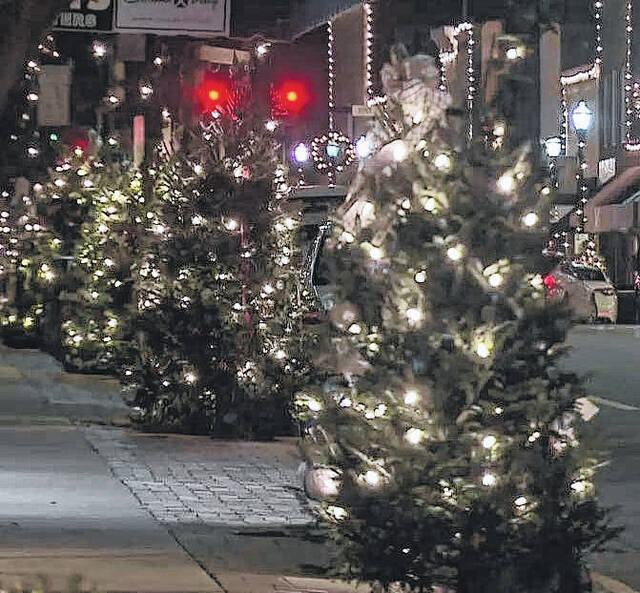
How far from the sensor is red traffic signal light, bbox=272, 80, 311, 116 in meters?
15.3

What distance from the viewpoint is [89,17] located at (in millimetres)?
17094

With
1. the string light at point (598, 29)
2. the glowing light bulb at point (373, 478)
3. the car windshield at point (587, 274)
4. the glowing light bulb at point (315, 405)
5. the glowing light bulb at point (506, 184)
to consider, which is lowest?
the car windshield at point (587, 274)

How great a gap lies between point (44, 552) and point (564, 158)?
38.4 m

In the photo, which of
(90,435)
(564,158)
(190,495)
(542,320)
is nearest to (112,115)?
(90,435)

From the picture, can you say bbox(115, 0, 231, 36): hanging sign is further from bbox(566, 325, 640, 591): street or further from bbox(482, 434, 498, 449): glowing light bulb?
bbox(482, 434, 498, 449): glowing light bulb

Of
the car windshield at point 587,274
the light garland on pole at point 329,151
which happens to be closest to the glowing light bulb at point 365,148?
the light garland on pole at point 329,151

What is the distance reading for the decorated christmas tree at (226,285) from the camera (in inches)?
578

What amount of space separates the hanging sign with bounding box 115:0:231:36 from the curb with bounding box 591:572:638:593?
9.26 meters

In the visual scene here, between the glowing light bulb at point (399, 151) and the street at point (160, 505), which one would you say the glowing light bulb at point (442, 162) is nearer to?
the glowing light bulb at point (399, 151)

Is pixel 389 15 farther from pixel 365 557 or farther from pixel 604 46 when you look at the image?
pixel 604 46

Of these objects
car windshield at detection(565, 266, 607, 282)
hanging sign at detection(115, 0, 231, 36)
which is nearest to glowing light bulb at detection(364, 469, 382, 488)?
hanging sign at detection(115, 0, 231, 36)

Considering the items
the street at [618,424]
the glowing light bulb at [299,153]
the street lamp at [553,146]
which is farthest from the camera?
the street lamp at [553,146]

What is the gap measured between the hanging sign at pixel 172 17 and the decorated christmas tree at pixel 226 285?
214 centimetres

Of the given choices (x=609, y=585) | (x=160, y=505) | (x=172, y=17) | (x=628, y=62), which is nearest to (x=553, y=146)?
(x=628, y=62)
